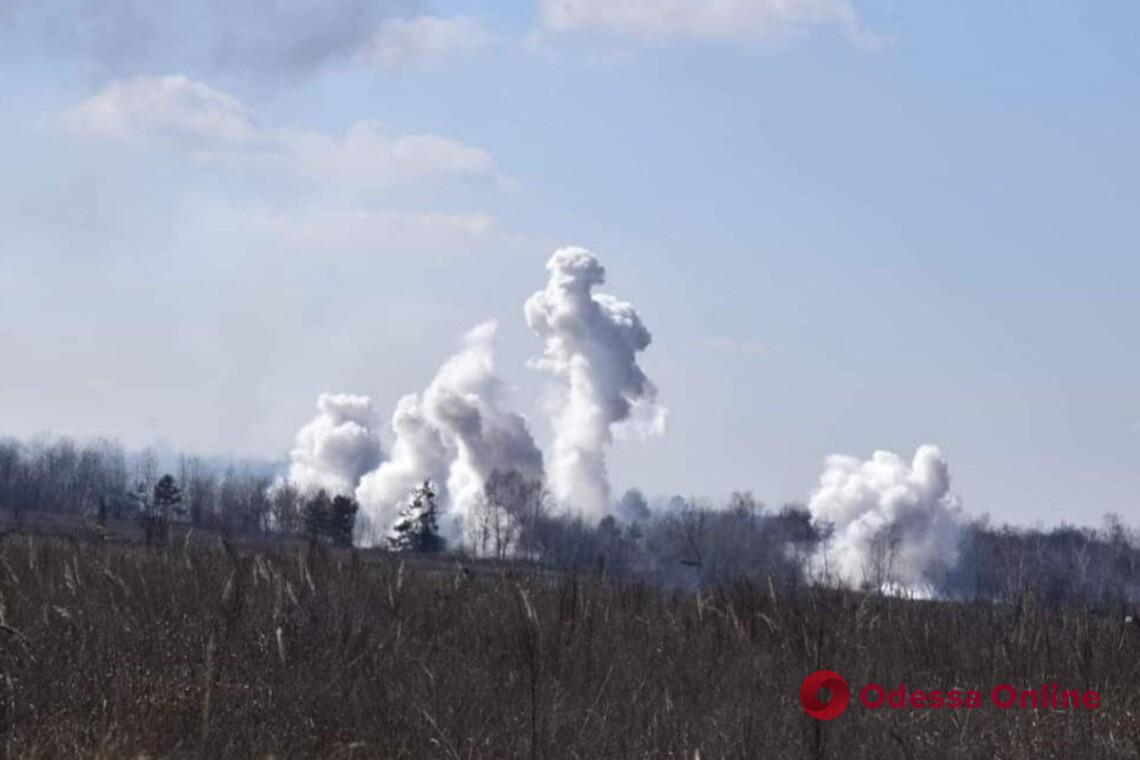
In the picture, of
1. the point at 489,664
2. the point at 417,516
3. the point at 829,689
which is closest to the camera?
the point at 829,689

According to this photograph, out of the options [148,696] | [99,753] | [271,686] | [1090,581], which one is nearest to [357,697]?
[271,686]

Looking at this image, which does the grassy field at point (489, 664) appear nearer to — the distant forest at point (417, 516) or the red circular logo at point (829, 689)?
the red circular logo at point (829, 689)

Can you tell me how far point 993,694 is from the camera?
14.8 metres

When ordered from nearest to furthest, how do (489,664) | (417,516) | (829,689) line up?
(829,689) → (489,664) → (417,516)

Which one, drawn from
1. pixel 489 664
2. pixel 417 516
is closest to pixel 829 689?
pixel 489 664

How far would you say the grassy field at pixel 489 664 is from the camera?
11.9 meters

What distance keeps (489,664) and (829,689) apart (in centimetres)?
326

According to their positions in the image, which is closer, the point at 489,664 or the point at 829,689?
the point at 829,689

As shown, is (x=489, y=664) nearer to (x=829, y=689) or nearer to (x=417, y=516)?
(x=829, y=689)

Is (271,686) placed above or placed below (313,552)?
below

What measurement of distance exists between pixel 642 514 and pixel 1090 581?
16727 cm

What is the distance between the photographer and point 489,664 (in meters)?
15.1

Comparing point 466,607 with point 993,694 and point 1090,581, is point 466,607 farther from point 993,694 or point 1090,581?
point 1090,581

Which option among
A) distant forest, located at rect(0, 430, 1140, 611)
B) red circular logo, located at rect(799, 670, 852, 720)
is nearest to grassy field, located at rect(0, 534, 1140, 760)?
red circular logo, located at rect(799, 670, 852, 720)
